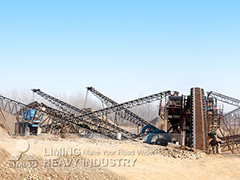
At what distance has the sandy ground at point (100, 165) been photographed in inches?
321

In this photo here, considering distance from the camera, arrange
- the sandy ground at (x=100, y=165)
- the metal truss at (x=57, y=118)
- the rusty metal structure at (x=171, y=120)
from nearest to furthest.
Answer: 1. the sandy ground at (x=100, y=165)
2. the rusty metal structure at (x=171, y=120)
3. the metal truss at (x=57, y=118)

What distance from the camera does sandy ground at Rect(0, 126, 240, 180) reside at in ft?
26.8

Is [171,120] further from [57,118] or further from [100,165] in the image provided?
[100,165]

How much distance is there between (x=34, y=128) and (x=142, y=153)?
13.6 meters

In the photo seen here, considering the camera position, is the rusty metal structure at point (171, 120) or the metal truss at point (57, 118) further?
the metal truss at point (57, 118)

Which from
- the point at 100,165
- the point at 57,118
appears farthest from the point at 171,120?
the point at 100,165

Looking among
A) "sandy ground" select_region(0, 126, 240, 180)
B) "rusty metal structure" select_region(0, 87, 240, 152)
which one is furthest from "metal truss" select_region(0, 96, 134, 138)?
"sandy ground" select_region(0, 126, 240, 180)

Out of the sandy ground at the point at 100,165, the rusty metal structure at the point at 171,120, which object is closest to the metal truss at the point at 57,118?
the rusty metal structure at the point at 171,120

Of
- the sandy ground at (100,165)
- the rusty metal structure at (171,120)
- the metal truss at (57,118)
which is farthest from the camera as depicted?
the metal truss at (57,118)

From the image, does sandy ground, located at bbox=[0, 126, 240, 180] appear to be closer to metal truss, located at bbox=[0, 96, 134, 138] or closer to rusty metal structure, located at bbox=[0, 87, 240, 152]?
rusty metal structure, located at bbox=[0, 87, 240, 152]

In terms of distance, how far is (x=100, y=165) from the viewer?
9945 mm

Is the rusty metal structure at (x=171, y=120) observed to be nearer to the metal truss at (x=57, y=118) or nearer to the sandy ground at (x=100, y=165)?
the metal truss at (x=57, y=118)

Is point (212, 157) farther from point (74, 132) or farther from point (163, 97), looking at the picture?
point (74, 132)

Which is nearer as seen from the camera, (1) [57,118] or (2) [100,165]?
(2) [100,165]
